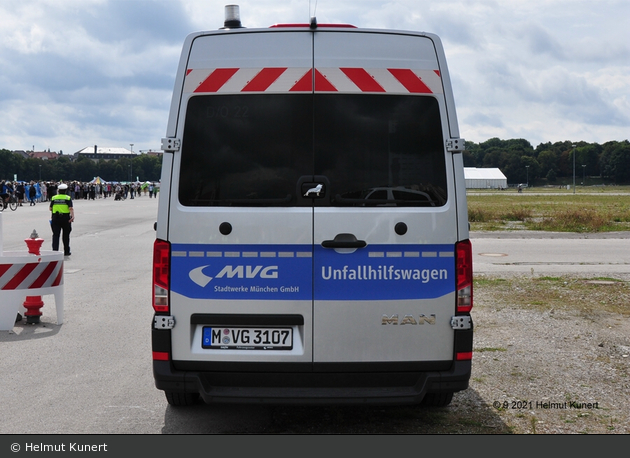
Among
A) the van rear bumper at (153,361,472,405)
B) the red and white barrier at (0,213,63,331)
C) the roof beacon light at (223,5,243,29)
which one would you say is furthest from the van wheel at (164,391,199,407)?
the red and white barrier at (0,213,63,331)

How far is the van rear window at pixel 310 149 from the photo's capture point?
4.33 metres

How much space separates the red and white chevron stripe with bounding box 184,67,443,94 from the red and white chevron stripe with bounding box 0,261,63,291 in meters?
4.88

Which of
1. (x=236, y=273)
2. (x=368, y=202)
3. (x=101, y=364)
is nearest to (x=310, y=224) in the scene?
(x=368, y=202)

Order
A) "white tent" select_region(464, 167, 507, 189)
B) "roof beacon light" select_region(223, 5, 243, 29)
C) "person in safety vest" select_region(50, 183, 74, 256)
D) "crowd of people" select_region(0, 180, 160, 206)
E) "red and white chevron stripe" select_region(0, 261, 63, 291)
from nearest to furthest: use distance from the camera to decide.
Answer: "roof beacon light" select_region(223, 5, 243, 29) → "red and white chevron stripe" select_region(0, 261, 63, 291) → "person in safety vest" select_region(50, 183, 74, 256) → "crowd of people" select_region(0, 180, 160, 206) → "white tent" select_region(464, 167, 507, 189)

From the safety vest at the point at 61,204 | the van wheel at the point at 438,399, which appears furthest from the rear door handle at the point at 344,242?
the safety vest at the point at 61,204

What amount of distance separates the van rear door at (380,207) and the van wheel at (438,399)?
748 millimetres

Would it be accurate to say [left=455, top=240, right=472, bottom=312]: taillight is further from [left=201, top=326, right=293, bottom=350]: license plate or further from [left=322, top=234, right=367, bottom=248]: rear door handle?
[left=201, top=326, right=293, bottom=350]: license plate

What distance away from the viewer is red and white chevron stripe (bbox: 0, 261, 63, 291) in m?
8.26

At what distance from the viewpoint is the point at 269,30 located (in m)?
4.46

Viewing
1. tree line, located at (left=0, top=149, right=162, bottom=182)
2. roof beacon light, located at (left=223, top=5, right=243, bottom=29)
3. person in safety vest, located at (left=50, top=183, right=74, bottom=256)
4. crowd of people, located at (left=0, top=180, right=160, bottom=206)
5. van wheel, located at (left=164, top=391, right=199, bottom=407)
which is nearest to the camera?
roof beacon light, located at (left=223, top=5, right=243, bottom=29)

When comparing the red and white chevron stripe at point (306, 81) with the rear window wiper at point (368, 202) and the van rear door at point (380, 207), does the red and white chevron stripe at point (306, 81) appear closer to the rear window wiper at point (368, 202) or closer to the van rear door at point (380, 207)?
the van rear door at point (380, 207)

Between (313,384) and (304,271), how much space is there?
0.70m

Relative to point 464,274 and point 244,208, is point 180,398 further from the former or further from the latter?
point 464,274

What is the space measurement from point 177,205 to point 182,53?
957 millimetres
